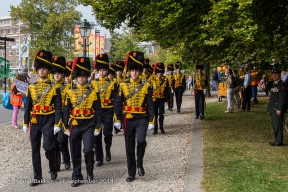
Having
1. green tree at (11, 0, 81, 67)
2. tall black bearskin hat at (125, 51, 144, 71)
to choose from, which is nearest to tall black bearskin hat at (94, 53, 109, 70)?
tall black bearskin hat at (125, 51, 144, 71)

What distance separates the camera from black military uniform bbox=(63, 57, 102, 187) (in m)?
6.87

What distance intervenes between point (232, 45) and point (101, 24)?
5126 millimetres

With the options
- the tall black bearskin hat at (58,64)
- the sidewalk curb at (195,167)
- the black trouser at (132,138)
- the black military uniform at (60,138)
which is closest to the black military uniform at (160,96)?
the sidewalk curb at (195,167)

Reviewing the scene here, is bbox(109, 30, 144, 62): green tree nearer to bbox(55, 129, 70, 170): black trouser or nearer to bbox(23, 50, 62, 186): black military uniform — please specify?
bbox(55, 129, 70, 170): black trouser

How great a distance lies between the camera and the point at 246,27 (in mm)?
9109

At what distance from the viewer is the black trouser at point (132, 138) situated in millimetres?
7094

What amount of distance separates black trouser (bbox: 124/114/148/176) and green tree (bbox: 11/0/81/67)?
3502 centimetres

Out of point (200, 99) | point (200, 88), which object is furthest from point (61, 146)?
point (200, 88)

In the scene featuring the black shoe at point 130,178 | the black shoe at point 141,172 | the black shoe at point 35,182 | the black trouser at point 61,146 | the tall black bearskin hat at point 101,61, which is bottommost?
the black shoe at point 35,182

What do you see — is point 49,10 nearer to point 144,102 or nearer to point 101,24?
point 101,24

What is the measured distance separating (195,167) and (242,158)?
3.84 feet

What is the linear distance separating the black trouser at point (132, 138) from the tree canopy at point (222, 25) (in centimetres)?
326

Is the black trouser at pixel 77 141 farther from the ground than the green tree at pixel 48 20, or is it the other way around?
the green tree at pixel 48 20

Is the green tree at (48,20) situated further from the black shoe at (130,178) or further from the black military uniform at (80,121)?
the black shoe at (130,178)
